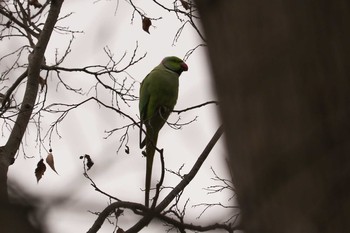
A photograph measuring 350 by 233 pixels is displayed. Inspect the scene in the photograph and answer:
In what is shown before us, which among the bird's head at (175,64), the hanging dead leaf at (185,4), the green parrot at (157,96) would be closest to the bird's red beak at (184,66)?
the bird's head at (175,64)

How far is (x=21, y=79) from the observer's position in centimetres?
559

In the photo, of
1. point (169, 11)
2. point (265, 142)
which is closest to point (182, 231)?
point (169, 11)

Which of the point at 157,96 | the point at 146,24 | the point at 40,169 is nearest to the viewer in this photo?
the point at 40,169

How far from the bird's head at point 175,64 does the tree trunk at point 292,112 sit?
560 centimetres

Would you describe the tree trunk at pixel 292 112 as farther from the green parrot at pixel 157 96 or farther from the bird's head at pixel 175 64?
the bird's head at pixel 175 64

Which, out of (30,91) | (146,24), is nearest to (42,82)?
(30,91)

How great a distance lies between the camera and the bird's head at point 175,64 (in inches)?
260

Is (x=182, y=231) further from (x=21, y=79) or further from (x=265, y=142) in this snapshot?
(x=265, y=142)

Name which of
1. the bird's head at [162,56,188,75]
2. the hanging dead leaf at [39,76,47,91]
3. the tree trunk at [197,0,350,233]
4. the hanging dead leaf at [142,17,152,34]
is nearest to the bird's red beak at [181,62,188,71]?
the bird's head at [162,56,188,75]

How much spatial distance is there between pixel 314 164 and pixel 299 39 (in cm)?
19

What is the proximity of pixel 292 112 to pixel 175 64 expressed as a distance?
5811 millimetres

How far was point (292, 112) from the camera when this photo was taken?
0.91 metres

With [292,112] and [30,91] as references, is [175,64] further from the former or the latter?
[292,112]

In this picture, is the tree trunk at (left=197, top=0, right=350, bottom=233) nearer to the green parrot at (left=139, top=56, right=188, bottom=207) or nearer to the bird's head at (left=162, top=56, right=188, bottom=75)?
the green parrot at (left=139, top=56, right=188, bottom=207)
